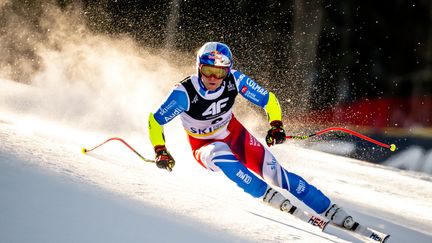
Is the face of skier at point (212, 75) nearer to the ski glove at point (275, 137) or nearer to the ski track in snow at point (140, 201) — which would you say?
the ski glove at point (275, 137)

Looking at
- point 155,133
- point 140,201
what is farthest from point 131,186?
point 155,133

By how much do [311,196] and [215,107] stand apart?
1.09 metres

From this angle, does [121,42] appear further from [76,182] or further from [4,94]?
[76,182]

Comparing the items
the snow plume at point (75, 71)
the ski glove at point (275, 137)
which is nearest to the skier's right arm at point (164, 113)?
the ski glove at point (275, 137)

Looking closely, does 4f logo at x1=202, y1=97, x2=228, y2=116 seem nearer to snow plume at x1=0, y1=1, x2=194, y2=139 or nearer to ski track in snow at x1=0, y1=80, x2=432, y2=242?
ski track in snow at x1=0, y1=80, x2=432, y2=242

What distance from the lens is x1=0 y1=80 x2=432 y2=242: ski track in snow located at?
213 cm

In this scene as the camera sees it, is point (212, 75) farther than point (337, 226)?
Yes

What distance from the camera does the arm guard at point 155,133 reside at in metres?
3.54

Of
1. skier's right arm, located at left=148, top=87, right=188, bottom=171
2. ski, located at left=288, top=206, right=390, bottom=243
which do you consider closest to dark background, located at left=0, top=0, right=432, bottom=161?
ski, located at left=288, top=206, right=390, bottom=243

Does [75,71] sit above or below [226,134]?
above

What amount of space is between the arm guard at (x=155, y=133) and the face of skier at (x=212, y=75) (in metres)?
0.52

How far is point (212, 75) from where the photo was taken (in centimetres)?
357

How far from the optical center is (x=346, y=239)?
9.87ft

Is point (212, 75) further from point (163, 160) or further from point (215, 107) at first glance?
point (163, 160)
